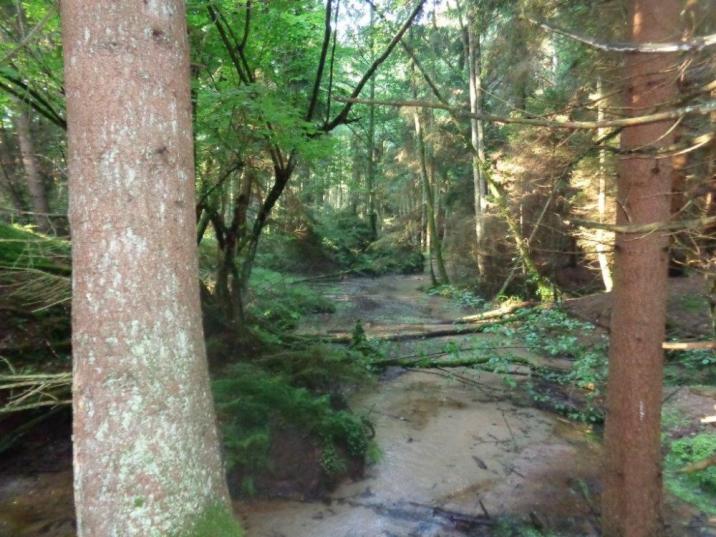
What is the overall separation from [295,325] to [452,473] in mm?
6374

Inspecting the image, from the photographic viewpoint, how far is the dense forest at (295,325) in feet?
6.55

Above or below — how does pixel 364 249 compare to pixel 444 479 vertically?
above

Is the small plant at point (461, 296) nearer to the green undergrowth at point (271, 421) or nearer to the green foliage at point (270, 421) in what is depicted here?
the green undergrowth at point (271, 421)

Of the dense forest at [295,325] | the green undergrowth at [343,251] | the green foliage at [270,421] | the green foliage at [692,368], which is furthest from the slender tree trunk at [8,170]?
the green foliage at [692,368]

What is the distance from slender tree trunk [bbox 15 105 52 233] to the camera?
955cm

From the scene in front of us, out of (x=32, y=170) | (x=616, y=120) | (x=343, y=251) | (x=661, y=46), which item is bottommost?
(x=343, y=251)

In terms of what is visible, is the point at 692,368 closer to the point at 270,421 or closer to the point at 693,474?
the point at 693,474

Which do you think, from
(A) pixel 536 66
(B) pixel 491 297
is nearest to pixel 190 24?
(A) pixel 536 66

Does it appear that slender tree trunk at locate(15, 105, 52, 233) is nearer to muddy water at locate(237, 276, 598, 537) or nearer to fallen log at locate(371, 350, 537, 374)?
fallen log at locate(371, 350, 537, 374)

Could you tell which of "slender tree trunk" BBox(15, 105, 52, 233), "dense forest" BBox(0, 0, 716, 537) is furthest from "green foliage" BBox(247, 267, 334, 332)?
"slender tree trunk" BBox(15, 105, 52, 233)

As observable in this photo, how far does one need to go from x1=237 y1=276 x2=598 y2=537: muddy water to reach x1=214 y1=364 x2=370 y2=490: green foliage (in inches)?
14.7

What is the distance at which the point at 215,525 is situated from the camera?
7.14 ft

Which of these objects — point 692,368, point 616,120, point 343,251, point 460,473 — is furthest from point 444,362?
point 343,251

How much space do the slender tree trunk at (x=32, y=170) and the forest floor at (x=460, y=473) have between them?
776cm
